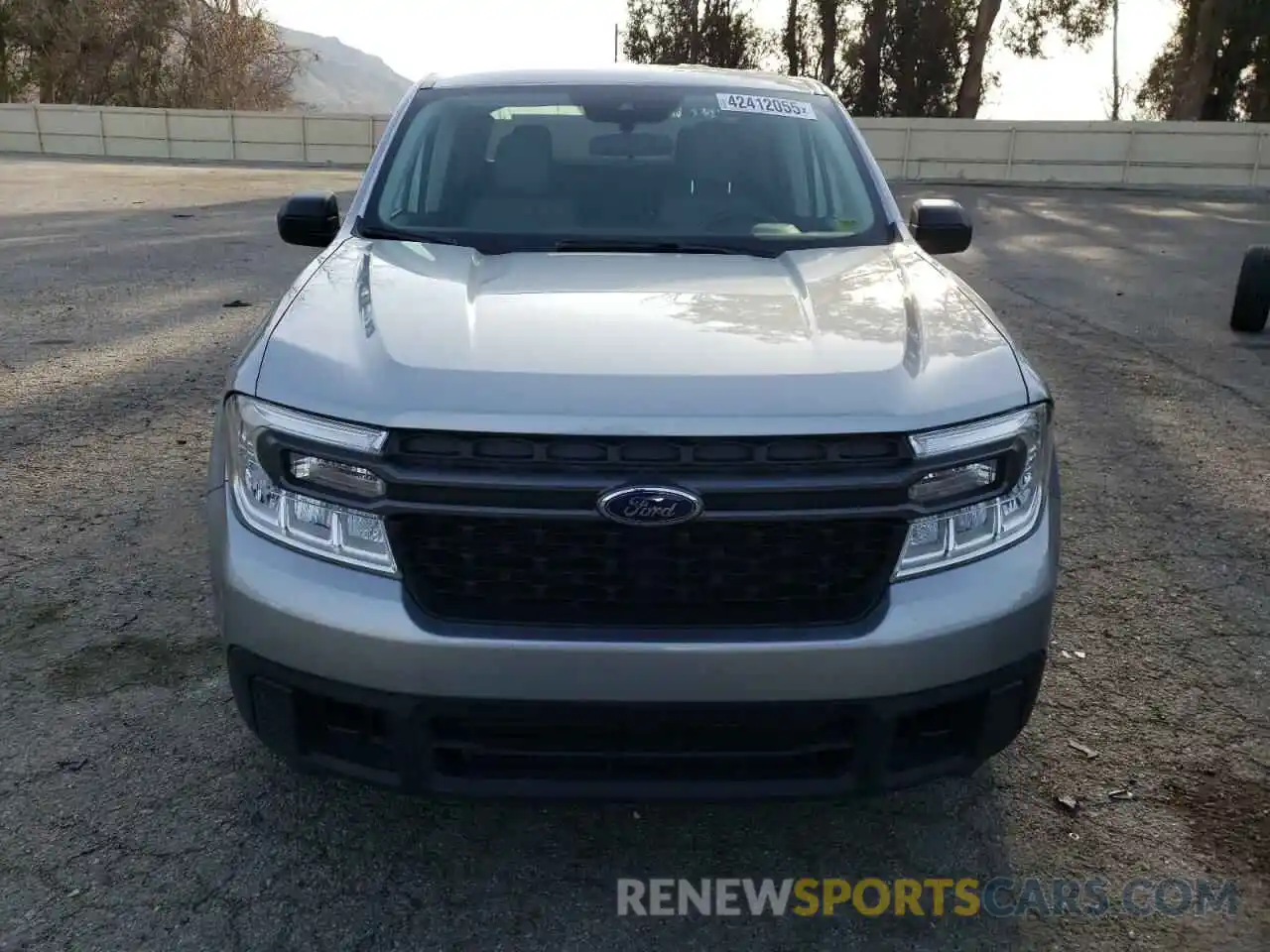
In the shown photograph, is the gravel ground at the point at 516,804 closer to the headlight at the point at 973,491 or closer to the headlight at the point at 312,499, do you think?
the headlight at the point at 312,499

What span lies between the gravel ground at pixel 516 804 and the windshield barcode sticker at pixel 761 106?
1.85m

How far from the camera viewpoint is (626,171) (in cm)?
348

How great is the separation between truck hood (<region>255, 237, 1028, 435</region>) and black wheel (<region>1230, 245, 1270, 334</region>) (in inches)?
249

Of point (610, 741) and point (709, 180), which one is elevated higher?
point (709, 180)

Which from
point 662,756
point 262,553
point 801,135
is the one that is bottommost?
point 662,756

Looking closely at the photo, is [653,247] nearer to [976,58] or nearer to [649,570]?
[649,570]

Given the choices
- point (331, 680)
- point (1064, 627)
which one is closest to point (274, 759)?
point (331, 680)

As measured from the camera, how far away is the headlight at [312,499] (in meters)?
2.03

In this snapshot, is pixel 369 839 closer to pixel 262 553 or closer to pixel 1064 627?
pixel 262 553

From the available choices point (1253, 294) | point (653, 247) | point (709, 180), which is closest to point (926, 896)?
point (653, 247)

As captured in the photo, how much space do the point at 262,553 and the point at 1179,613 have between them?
290 centimetres

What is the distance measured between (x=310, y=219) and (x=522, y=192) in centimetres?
75

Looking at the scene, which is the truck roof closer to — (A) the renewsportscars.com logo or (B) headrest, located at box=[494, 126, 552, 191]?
(B) headrest, located at box=[494, 126, 552, 191]

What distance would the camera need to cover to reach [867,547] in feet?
6.68
